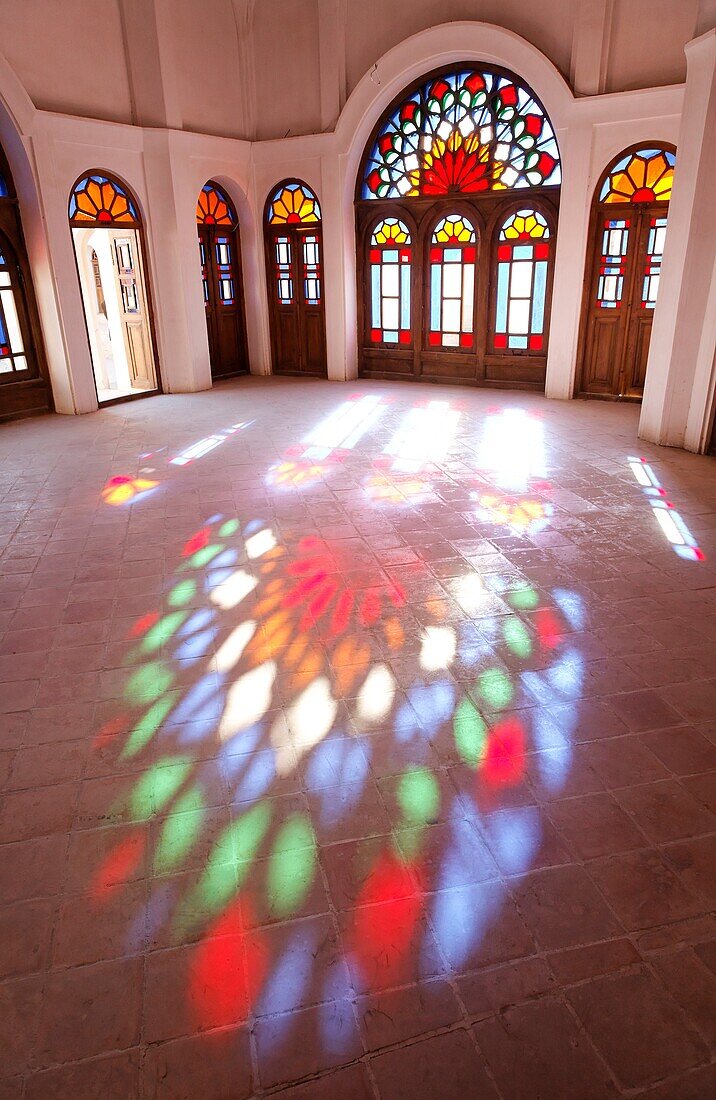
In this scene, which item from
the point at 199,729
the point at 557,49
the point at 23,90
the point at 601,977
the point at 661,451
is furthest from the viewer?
the point at 557,49

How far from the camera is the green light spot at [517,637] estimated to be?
3.80m

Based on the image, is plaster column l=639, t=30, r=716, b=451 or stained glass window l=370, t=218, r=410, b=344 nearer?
plaster column l=639, t=30, r=716, b=451

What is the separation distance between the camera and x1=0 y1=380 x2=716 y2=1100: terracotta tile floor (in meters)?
1.94

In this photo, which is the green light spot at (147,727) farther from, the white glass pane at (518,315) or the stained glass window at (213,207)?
the stained glass window at (213,207)

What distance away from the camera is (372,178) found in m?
10.9

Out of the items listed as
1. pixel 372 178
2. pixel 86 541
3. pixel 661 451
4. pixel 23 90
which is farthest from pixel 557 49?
pixel 86 541

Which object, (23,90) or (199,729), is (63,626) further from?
(23,90)

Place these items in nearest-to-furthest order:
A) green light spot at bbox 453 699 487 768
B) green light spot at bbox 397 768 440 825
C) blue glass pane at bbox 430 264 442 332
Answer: green light spot at bbox 397 768 440 825, green light spot at bbox 453 699 487 768, blue glass pane at bbox 430 264 442 332

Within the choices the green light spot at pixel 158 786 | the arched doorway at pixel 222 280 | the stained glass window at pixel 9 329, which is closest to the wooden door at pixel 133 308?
the arched doorway at pixel 222 280

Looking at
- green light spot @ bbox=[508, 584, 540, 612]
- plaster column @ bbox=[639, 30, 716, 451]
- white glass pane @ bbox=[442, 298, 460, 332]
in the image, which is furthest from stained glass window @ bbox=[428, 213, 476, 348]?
green light spot @ bbox=[508, 584, 540, 612]

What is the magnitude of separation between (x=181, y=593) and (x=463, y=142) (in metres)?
8.46

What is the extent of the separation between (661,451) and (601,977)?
246 inches

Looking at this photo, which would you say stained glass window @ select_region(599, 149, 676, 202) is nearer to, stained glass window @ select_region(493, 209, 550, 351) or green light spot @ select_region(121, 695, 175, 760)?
stained glass window @ select_region(493, 209, 550, 351)

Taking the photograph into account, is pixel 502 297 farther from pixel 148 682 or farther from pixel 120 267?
pixel 148 682
